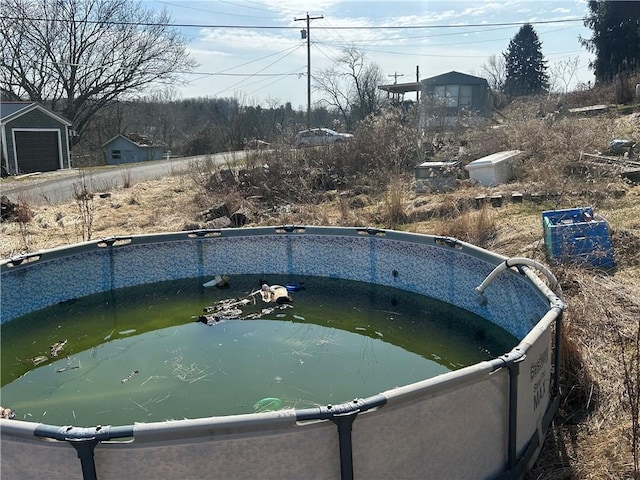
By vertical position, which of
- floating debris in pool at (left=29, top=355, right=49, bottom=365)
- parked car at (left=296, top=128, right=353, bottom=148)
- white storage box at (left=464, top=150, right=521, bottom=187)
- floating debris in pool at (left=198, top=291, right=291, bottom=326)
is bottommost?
floating debris in pool at (left=29, top=355, right=49, bottom=365)

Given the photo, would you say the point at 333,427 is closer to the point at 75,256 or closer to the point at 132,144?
the point at 75,256

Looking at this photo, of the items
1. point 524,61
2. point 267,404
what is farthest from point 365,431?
point 524,61

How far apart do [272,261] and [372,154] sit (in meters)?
5.47

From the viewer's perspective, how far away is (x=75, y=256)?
5.18 metres

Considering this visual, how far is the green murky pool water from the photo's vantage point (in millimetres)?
3344

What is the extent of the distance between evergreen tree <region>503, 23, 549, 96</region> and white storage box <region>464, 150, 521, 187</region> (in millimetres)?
29118

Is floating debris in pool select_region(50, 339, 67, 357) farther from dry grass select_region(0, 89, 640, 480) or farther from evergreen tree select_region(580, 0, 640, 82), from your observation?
evergreen tree select_region(580, 0, 640, 82)

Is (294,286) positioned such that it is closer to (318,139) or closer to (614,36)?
(318,139)

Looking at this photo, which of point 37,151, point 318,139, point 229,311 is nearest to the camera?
point 229,311

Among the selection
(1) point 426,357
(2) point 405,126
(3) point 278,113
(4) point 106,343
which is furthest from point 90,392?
(3) point 278,113

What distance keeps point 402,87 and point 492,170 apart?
22.7 metres

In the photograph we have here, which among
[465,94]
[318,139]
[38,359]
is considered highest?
[465,94]

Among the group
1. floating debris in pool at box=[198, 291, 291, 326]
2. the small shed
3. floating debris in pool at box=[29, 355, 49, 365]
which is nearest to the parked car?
floating debris in pool at box=[198, 291, 291, 326]

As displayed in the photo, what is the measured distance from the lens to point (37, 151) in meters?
22.5
